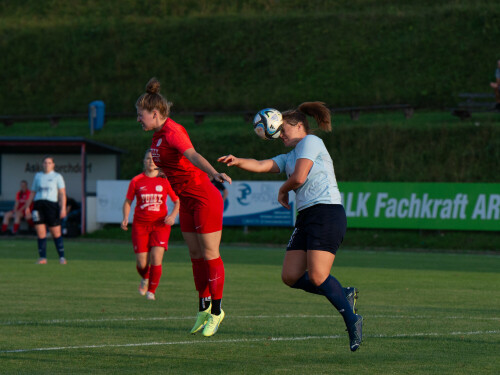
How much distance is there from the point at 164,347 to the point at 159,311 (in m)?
3.24

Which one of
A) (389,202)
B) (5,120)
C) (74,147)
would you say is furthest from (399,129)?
(5,120)

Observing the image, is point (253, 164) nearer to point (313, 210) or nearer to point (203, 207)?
point (313, 210)

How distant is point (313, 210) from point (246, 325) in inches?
105

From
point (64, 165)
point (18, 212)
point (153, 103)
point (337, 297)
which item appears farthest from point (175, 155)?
point (64, 165)

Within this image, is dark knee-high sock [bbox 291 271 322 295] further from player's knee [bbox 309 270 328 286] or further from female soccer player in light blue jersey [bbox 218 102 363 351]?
player's knee [bbox 309 270 328 286]

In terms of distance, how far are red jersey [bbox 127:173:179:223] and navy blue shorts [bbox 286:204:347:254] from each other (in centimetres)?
595

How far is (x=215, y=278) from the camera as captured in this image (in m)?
9.52

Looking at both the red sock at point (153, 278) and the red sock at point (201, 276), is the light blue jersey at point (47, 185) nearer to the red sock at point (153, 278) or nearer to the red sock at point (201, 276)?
the red sock at point (153, 278)

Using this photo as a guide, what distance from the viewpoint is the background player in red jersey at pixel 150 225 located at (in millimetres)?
14266

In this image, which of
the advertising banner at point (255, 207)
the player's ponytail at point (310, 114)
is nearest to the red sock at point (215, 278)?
the player's ponytail at point (310, 114)

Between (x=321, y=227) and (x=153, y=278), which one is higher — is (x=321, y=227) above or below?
above

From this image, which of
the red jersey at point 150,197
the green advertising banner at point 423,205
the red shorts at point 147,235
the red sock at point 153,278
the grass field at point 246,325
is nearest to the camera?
the grass field at point 246,325

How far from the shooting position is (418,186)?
3062 cm

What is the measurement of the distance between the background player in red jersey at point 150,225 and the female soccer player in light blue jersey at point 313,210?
5.59 m
